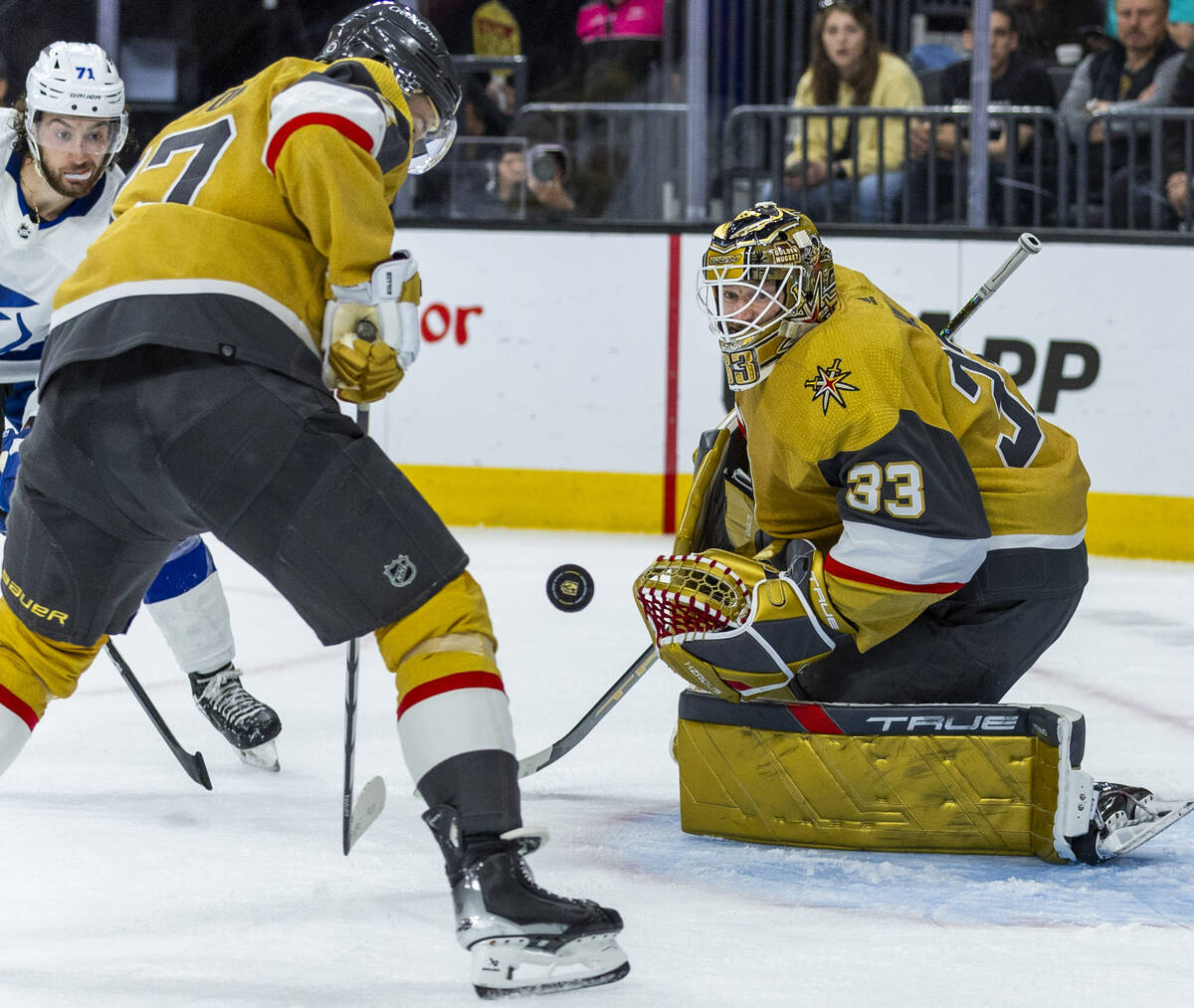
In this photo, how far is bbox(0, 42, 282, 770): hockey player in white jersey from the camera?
2551mm

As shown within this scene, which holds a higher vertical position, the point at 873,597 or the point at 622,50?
the point at 622,50

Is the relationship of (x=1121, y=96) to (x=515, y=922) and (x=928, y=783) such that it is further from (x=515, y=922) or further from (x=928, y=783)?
(x=515, y=922)

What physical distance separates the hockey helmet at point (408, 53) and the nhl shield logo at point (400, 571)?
0.55 metres

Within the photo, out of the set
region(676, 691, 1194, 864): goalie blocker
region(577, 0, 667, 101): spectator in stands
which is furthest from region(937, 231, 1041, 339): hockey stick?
region(577, 0, 667, 101): spectator in stands

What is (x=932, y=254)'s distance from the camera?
4863 millimetres

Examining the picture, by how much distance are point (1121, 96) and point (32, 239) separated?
11.4 feet

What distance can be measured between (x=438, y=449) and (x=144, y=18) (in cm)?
185

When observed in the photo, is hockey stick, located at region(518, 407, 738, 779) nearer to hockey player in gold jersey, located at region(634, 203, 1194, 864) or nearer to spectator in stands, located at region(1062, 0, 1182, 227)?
hockey player in gold jersey, located at region(634, 203, 1194, 864)

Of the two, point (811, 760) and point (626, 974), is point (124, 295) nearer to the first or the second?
point (626, 974)

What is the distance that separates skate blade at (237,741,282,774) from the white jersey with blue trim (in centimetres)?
81

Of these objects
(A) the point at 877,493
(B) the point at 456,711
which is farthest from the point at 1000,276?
(B) the point at 456,711

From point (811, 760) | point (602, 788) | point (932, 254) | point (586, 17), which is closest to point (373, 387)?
point (811, 760)

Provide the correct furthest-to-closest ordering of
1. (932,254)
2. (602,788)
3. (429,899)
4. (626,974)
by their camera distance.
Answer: (932,254) → (602,788) → (429,899) → (626,974)

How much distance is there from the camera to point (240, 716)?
2641 millimetres
